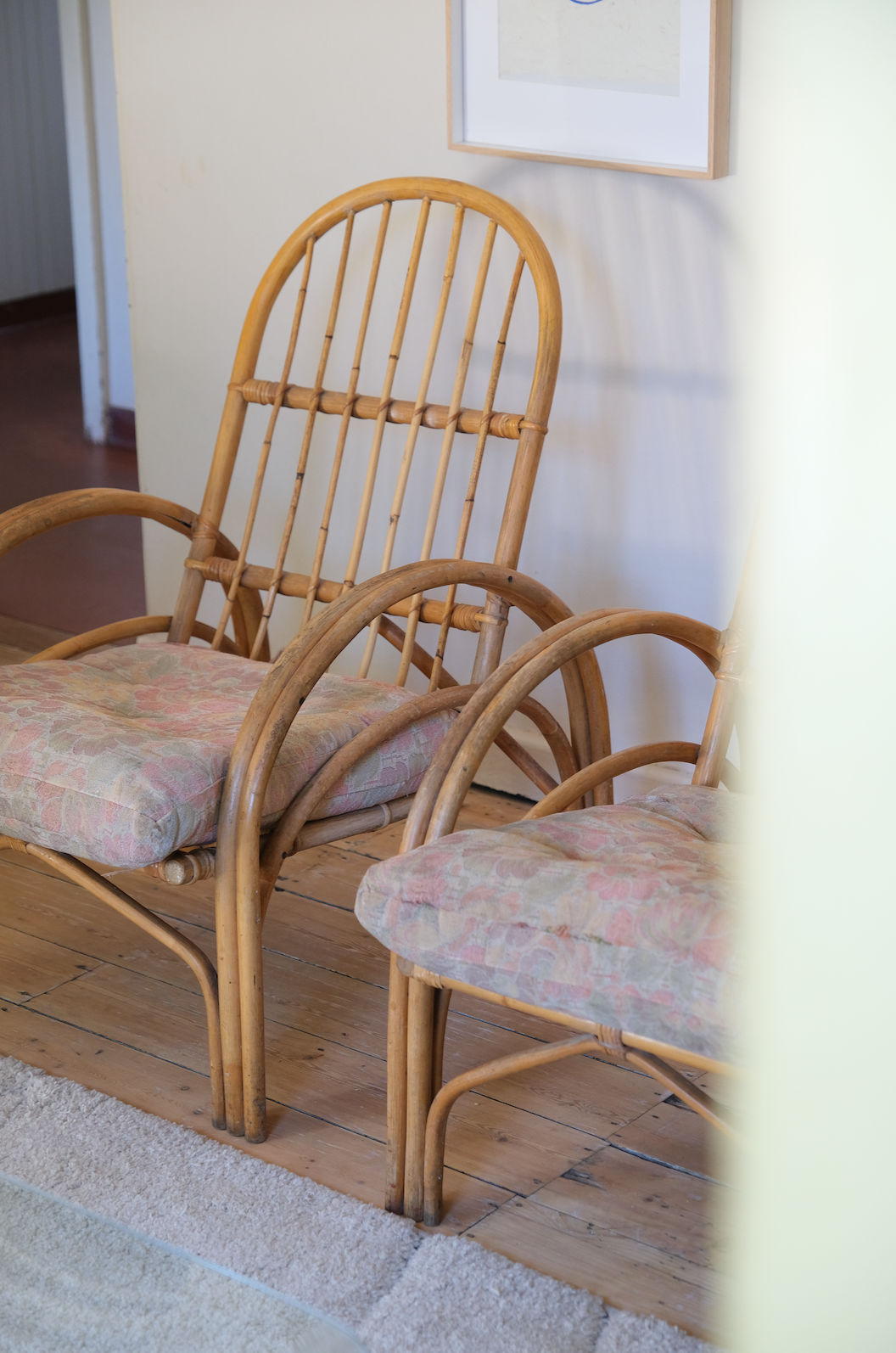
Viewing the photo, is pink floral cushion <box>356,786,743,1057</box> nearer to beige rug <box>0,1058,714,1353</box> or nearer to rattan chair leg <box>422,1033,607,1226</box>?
rattan chair leg <box>422,1033,607,1226</box>

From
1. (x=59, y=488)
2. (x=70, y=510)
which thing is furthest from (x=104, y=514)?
(x=59, y=488)

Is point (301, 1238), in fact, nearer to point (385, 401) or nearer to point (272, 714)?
point (272, 714)

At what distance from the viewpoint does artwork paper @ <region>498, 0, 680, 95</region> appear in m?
1.79

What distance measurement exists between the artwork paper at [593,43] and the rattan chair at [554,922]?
0.78m

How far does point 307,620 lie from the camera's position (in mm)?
Answer: 1812

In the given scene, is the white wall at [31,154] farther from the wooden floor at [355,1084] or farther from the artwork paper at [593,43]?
the wooden floor at [355,1084]

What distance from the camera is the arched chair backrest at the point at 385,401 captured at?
174cm

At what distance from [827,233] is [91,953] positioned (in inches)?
49.3

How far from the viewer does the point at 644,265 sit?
194 cm

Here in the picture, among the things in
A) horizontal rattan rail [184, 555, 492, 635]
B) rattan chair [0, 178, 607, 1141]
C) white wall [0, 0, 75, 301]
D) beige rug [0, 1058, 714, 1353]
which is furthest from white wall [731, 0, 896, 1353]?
white wall [0, 0, 75, 301]

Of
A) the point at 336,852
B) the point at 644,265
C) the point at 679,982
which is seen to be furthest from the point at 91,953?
the point at 644,265

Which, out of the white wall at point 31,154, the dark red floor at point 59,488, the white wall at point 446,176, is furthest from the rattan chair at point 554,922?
the white wall at point 31,154

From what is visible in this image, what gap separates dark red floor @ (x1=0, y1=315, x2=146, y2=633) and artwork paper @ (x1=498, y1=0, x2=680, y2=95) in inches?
57.5

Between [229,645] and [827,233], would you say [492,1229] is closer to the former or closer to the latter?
[229,645]
